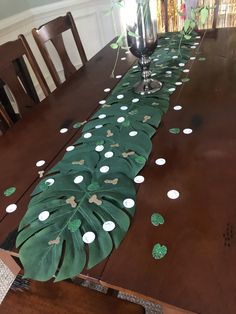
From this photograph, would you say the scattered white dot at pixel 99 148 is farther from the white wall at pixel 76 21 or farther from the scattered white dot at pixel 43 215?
the white wall at pixel 76 21

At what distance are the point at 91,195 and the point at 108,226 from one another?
0.37ft

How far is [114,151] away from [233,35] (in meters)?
1.16

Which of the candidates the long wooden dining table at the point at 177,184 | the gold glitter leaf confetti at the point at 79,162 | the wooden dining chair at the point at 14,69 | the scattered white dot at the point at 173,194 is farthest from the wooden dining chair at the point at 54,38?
the scattered white dot at the point at 173,194

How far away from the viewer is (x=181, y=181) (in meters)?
0.73

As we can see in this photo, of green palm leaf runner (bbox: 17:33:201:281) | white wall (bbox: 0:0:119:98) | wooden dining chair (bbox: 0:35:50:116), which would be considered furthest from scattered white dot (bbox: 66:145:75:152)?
white wall (bbox: 0:0:119:98)

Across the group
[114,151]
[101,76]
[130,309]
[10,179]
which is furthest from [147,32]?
[130,309]

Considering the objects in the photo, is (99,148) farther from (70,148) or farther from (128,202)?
(128,202)

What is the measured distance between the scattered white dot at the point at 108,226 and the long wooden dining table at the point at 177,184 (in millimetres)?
43

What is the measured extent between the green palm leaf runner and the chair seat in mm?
268

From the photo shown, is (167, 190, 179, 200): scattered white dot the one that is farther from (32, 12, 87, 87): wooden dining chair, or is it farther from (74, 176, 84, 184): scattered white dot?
(32, 12, 87, 87): wooden dining chair

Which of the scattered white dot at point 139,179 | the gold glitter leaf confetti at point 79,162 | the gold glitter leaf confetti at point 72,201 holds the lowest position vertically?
the scattered white dot at point 139,179

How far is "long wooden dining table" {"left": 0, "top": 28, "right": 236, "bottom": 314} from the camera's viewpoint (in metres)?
0.52

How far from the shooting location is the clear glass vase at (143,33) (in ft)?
3.19

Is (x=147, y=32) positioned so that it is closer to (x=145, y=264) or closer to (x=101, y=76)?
(x=101, y=76)
